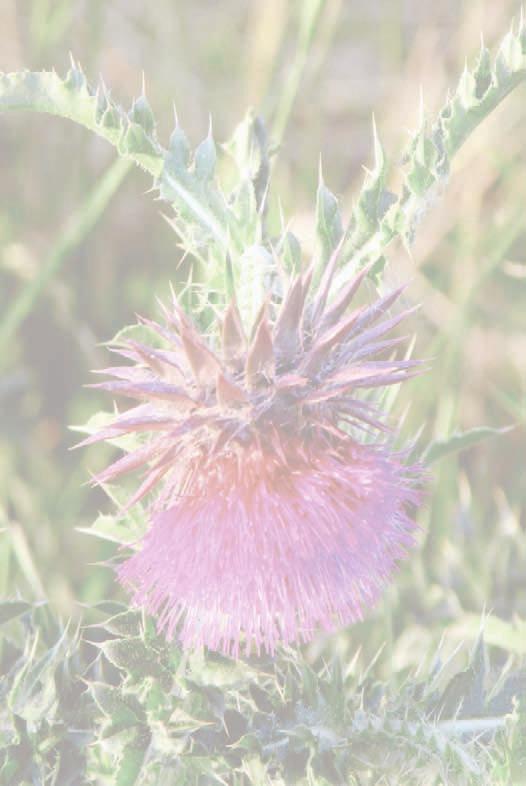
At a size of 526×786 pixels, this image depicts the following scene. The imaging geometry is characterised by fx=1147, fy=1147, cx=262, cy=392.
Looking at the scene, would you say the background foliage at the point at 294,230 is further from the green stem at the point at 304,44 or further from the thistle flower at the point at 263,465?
the thistle flower at the point at 263,465

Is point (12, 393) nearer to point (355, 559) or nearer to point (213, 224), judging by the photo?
point (213, 224)

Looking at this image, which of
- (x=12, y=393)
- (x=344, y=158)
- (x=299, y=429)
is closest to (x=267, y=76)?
(x=344, y=158)

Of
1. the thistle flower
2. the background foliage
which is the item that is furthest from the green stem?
the thistle flower

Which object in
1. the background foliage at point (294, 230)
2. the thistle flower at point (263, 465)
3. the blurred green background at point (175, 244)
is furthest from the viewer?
the blurred green background at point (175, 244)

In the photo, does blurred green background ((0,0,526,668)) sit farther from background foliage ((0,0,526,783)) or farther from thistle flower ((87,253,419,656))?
thistle flower ((87,253,419,656))

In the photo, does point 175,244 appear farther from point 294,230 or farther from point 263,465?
point 263,465

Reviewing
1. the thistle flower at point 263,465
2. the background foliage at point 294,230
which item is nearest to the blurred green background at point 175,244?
the background foliage at point 294,230

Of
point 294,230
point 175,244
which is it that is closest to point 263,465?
point 175,244
